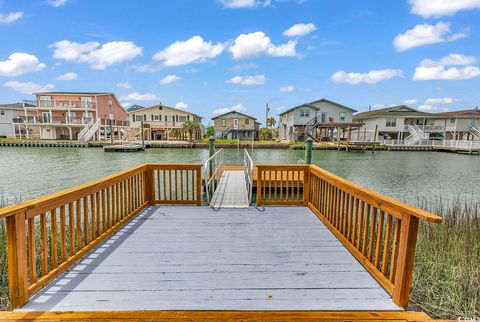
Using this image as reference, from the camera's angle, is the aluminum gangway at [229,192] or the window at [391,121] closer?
the aluminum gangway at [229,192]

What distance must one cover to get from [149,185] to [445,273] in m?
5.03

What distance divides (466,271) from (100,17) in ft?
53.0

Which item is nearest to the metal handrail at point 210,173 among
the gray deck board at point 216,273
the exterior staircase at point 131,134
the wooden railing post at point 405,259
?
the gray deck board at point 216,273

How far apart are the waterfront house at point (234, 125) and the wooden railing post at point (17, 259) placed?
40.8m

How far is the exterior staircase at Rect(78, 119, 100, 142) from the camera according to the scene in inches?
1471

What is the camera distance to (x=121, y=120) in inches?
1889

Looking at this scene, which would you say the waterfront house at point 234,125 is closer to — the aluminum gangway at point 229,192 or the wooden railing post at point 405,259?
the aluminum gangway at point 229,192

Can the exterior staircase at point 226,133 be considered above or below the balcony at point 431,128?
below

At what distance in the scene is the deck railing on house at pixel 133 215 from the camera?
213 cm

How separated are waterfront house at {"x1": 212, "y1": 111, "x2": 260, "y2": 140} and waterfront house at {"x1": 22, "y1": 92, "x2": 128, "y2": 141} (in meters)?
17.2

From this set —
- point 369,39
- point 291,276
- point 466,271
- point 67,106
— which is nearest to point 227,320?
point 291,276


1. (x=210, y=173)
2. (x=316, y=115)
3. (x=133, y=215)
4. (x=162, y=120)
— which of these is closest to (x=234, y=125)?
(x=162, y=120)

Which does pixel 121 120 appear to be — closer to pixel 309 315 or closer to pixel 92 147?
pixel 92 147

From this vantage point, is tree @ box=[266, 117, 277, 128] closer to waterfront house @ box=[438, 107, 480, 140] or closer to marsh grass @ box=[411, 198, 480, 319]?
waterfront house @ box=[438, 107, 480, 140]
